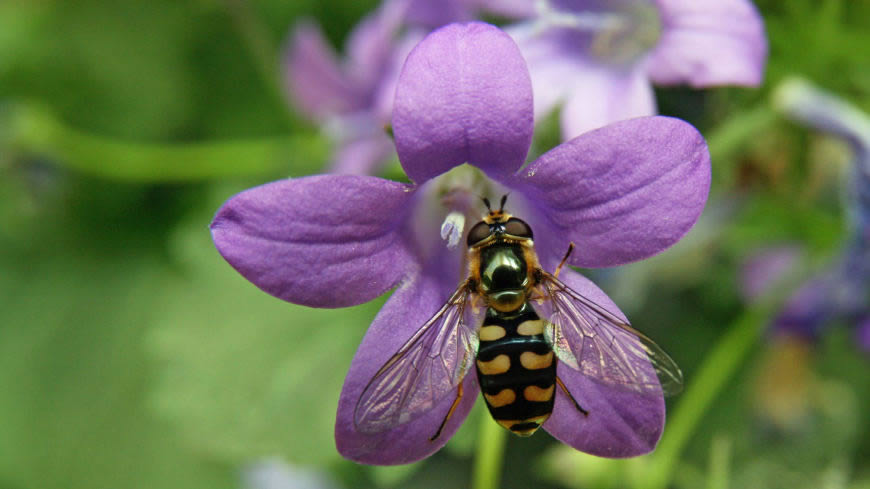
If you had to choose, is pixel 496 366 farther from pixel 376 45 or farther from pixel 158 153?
pixel 158 153

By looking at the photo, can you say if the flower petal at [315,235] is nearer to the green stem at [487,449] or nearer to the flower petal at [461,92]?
the flower petal at [461,92]

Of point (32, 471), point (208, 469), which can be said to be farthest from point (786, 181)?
point (32, 471)


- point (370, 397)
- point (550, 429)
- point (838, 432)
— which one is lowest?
point (838, 432)

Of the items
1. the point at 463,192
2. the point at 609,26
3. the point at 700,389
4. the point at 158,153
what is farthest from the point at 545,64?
the point at 158,153

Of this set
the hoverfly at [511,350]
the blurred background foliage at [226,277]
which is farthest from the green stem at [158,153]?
the hoverfly at [511,350]

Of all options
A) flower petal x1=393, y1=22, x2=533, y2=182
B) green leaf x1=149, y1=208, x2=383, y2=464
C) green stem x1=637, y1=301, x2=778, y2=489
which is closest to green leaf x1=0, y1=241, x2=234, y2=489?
green leaf x1=149, y1=208, x2=383, y2=464

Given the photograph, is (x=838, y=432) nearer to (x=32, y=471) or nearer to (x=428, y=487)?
(x=428, y=487)
